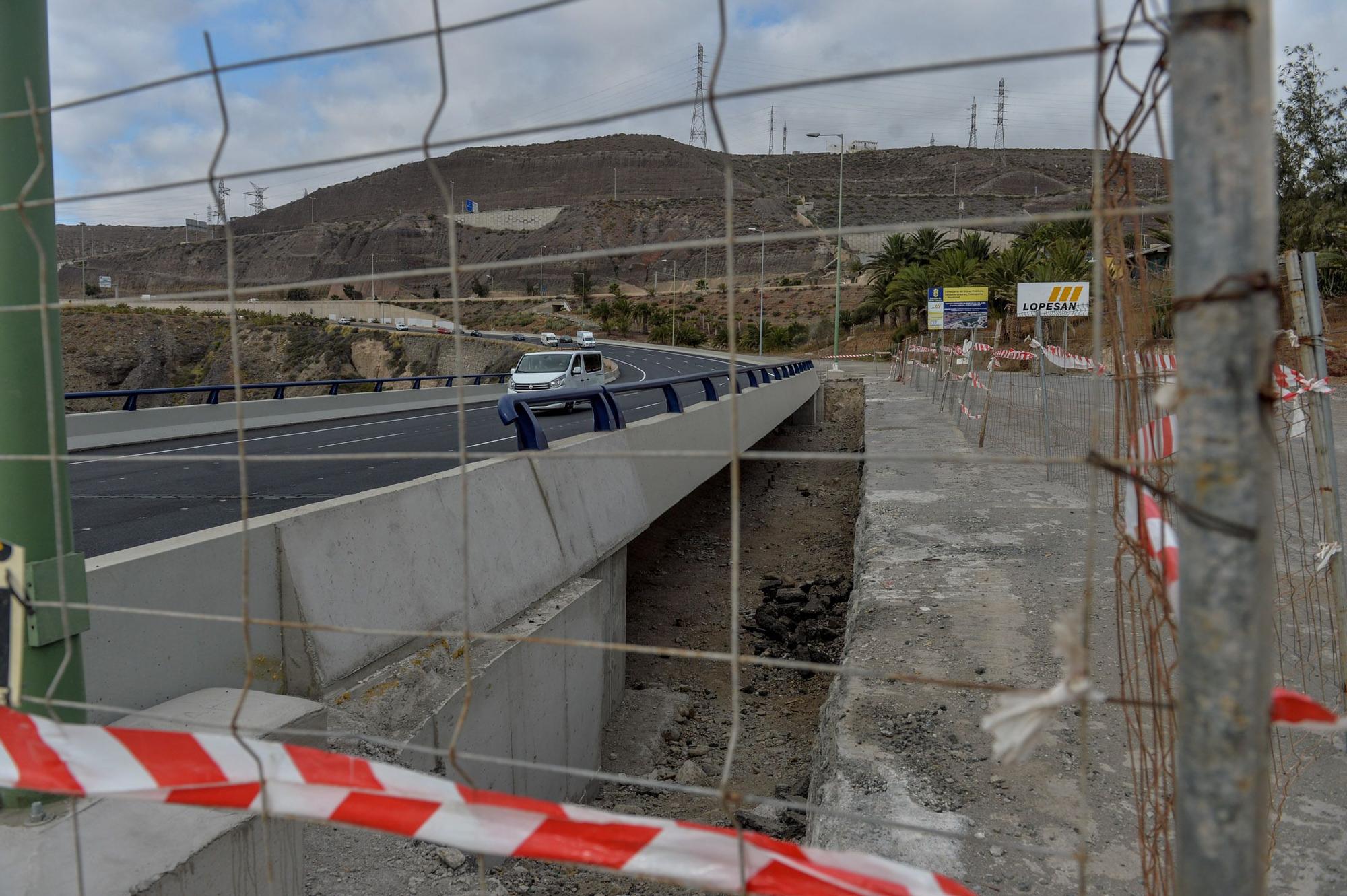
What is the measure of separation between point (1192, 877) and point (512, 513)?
16.7 ft

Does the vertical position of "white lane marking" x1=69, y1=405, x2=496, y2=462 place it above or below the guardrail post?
below

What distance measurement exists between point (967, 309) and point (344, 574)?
22.6 metres

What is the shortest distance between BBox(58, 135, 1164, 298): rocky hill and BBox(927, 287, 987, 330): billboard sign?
73.9 metres

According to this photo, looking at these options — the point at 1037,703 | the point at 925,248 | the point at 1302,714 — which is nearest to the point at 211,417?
the point at 1037,703

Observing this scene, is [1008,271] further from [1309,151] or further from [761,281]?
[761,281]

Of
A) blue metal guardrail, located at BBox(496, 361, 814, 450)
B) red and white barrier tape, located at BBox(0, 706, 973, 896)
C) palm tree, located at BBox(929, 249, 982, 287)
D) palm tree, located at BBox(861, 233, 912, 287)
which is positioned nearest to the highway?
red and white barrier tape, located at BBox(0, 706, 973, 896)

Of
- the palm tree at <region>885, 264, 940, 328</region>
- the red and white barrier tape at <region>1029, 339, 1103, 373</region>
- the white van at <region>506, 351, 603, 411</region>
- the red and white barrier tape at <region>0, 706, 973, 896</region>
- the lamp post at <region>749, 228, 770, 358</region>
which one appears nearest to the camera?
the red and white barrier tape at <region>0, 706, 973, 896</region>

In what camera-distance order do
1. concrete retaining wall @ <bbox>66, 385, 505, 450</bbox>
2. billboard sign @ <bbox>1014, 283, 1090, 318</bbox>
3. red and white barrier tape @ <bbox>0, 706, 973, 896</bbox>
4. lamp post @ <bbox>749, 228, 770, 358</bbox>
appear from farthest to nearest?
concrete retaining wall @ <bbox>66, 385, 505, 450</bbox> < billboard sign @ <bbox>1014, 283, 1090, 318</bbox> < lamp post @ <bbox>749, 228, 770, 358</bbox> < red and white barrier tape @ <bbox>0, 706, 973, 896</bbox>

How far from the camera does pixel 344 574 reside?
457 centimetres

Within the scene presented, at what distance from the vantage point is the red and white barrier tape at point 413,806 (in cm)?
160

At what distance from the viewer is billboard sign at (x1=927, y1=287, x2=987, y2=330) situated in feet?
78.8

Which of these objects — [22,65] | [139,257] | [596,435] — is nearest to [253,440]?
[596,435]

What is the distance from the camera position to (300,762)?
1.97 metres

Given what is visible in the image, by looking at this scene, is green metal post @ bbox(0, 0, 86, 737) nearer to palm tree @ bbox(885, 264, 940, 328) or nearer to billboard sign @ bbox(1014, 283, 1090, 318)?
billboard sign @ bbox(1014, 283, 1090, 318)
